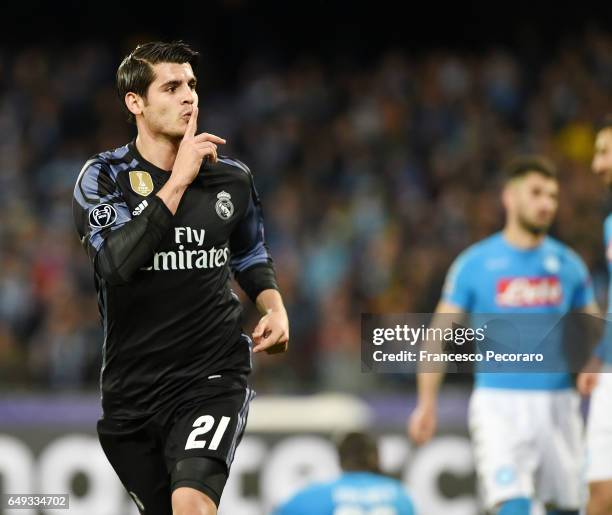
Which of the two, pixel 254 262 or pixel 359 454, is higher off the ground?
pixel 254 262

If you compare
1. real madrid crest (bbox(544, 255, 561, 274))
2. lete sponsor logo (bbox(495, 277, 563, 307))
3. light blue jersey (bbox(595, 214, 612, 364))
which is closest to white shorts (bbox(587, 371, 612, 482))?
light blue jersey (bbox(595, 214, 612, 364))

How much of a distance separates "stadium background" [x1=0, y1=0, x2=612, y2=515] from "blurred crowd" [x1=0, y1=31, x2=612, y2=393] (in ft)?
0.09

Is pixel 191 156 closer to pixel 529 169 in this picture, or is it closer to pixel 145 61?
pixel 145 61

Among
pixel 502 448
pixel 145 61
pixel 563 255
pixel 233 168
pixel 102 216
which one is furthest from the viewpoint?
pixel 563 255

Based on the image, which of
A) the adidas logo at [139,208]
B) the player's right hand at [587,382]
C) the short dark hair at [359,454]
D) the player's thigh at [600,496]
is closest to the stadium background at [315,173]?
the player's right hand at [587,382]

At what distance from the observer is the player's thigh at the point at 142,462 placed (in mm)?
4914

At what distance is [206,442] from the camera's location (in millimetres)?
4664

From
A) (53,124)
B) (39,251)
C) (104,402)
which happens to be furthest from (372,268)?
(104,402)

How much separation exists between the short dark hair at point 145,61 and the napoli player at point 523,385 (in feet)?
9.68

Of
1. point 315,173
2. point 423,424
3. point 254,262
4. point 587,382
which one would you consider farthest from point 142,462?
point 315,173

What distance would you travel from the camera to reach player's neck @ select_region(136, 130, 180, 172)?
4.96m

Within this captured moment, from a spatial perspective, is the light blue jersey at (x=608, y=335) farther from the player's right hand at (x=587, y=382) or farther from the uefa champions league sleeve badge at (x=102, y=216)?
the uefa champions league sleeve badge at (x=102, y=216)

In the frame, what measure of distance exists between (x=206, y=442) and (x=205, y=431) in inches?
2.0

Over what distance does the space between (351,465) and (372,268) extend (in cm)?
639
